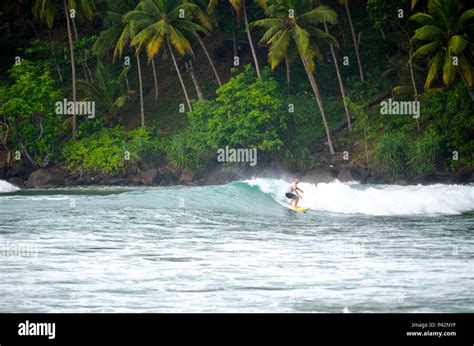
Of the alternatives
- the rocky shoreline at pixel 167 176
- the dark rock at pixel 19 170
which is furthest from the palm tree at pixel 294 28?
the dark rock at pixel 19 170

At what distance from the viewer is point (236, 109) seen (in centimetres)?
4462

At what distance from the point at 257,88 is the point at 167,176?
5232mm

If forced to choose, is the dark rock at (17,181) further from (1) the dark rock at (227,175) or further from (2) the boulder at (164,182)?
(1) the dark rock at (227,175)

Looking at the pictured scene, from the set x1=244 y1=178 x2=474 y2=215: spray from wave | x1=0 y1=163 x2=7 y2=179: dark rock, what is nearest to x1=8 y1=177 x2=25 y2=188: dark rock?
x1=0 y1=163 x2=7 y2=179: dark rock

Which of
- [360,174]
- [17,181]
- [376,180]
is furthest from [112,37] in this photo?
[376,180]

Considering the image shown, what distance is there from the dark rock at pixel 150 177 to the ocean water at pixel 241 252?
23.2ft

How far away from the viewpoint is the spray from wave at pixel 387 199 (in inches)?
1257

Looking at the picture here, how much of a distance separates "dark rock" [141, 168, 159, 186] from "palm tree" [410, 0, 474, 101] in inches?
460

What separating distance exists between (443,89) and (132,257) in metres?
24.5

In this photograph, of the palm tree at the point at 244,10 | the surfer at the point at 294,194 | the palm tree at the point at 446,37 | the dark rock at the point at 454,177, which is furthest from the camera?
the palm tree at the point at 244,10

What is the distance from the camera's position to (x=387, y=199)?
33.3 meters

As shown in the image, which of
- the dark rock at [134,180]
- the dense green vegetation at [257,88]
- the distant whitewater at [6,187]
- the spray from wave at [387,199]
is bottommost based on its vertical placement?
the spray from wave at [387,199]

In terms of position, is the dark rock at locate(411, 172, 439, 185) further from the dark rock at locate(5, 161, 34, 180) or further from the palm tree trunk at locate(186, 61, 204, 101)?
the dark rock at locate(5, 161, 34, 180)

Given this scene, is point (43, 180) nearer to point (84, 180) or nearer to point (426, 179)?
point (84, 180)
